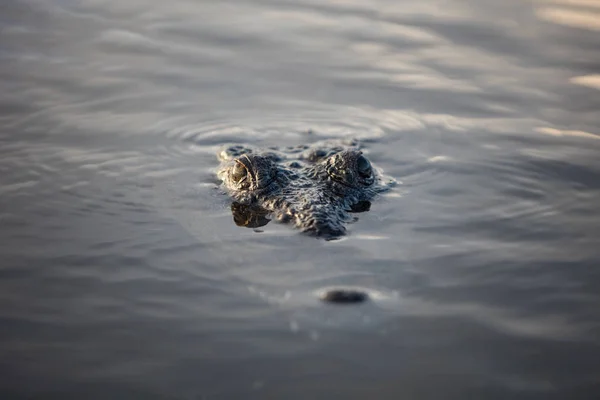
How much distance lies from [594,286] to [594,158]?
2.82 metres

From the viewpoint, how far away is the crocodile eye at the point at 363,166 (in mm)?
7434

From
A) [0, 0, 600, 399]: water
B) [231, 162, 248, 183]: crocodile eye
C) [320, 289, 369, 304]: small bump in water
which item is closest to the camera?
[0, 0, 600, 399]: water

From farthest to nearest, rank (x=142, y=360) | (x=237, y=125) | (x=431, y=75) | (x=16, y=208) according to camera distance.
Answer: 1. (x=431, y=75)
2. (x=237, y=125)
3. (x=16, y=208)
4. (x=142, y=360)

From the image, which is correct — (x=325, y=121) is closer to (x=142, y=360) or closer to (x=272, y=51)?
(x=272, y=51)

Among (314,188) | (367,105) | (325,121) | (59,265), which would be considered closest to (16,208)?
(59,265)

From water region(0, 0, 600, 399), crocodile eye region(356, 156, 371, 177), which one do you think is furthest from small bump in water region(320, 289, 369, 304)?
crocodile eye region(356, 156, 371, 177)

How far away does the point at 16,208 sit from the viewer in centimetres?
706

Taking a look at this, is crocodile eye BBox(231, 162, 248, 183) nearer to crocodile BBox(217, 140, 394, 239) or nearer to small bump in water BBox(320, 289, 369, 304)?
crocodile BBox(217, 140, 394, 239)

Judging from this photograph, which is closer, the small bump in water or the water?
the water

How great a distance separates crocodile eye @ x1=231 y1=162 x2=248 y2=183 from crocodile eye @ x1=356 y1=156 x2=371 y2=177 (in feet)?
3.62

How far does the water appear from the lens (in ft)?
16.0

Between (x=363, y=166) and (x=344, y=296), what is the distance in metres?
2.37

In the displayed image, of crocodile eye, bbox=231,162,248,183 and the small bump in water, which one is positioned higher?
crocodile eye, bbox=231,162,248,183

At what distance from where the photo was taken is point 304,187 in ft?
23.4
